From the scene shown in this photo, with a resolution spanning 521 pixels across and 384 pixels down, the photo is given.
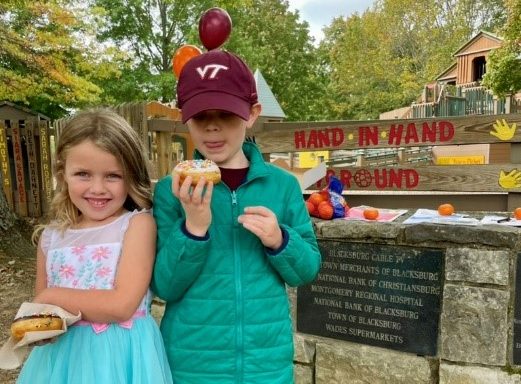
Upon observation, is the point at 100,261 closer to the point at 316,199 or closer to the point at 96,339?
the point at 96,339

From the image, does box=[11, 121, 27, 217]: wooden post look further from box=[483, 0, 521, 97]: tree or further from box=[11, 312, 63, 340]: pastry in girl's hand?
box=[483, 0, 521, 97]: tree

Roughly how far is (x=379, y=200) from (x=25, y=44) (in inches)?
302

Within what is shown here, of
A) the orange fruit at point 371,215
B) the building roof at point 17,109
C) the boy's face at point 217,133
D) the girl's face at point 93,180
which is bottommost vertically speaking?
the orange fruit at point 371,215

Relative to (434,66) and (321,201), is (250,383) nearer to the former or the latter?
(321,201)

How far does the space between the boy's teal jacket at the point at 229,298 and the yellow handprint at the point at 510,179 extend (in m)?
2.57

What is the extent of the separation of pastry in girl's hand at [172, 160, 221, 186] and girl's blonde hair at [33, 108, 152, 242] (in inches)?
11.9

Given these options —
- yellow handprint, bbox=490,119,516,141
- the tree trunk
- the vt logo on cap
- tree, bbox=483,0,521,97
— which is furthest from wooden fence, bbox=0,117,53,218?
tree, bbox=483,0,521,97

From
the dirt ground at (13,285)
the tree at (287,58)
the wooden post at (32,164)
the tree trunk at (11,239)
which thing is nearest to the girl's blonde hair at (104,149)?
the dirt ground at (13,285)

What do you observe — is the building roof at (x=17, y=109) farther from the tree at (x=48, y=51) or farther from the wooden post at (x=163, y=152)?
the wooden post at (x=163, y=152)

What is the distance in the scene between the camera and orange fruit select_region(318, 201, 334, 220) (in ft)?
11.1

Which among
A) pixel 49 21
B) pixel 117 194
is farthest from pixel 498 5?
pixel 117 194

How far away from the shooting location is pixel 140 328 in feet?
5.20

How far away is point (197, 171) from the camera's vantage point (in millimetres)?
1391

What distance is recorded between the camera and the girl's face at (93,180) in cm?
160
